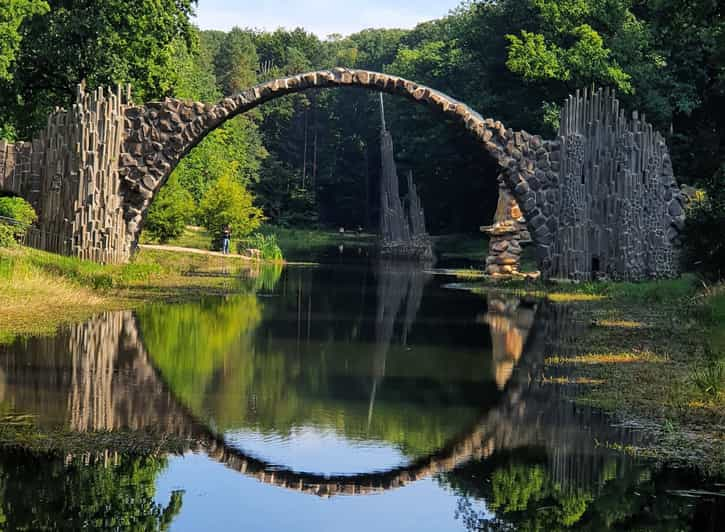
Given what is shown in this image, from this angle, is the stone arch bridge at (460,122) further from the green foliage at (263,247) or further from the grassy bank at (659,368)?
the green foliage at (263,247)

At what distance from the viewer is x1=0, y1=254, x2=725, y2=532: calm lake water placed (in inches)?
317

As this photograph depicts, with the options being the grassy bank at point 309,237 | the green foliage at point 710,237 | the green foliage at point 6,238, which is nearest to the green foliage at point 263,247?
the grassy bank at point 309,237

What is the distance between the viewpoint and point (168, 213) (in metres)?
45.7

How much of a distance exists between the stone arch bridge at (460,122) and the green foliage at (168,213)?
12582 mm

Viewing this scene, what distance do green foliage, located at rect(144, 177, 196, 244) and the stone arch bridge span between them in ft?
41.3

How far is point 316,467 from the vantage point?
9578 millimetres

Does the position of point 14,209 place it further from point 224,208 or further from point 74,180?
point 224,208

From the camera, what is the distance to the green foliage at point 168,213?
45.1m

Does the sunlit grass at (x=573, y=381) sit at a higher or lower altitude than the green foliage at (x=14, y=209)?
lower

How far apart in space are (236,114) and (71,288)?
10.1 m

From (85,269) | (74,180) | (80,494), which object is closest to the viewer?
(80,494)

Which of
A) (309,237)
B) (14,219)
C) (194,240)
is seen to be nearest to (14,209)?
(14,219)

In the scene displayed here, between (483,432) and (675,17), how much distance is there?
16.0m

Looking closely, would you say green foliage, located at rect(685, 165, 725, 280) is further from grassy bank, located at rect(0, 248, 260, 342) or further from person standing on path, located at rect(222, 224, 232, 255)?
person standing on path, located at rect(222, 224, 232, 255)
